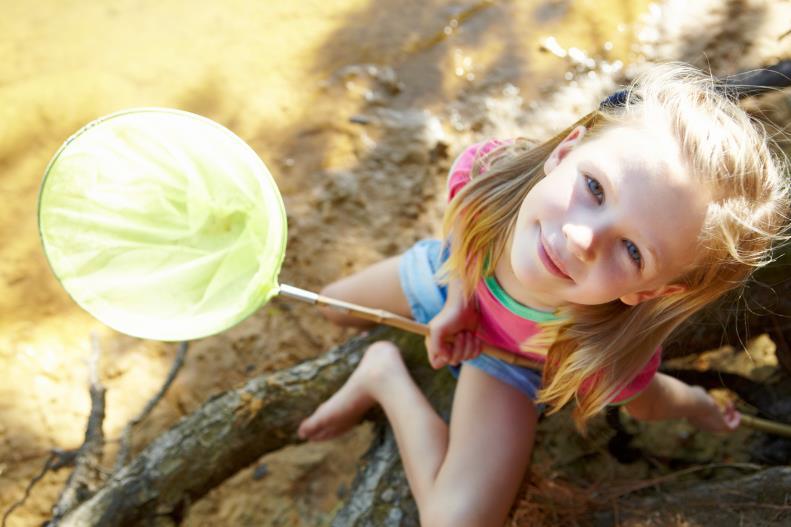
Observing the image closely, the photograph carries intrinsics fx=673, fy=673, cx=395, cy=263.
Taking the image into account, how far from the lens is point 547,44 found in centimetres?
335

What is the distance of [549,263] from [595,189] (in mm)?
178

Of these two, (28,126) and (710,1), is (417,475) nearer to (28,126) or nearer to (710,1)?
(28,126)

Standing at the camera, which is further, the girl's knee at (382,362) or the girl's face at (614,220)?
the girl's knee at (382,362)

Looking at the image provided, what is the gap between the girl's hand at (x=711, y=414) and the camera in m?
2.11

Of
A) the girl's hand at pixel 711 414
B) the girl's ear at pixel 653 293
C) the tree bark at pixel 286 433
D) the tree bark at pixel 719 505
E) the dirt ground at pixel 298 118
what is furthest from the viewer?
the dirt ground at pixel 298 118

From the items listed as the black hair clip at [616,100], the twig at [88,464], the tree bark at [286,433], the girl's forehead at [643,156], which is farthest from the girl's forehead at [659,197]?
the twig at [88,464]

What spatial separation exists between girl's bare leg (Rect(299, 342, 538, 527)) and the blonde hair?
0.50ft

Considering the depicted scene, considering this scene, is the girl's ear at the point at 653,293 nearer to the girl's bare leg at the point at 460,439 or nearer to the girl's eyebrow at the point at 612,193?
the girl's eyebrow at the point at 612,193

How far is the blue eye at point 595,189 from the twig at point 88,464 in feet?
5.22

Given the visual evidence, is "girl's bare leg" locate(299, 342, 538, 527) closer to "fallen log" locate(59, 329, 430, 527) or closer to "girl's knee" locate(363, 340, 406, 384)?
"girl's knee" locate(363, 340, 406, 384)

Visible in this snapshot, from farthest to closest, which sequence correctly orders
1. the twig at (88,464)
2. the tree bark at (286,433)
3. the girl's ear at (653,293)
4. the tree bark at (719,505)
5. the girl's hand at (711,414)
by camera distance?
the girl's hand at (711,414), the twig at (88,464), the tree bark at (286,433), the tree bark at (719,505), the girl's ear at (653,293)

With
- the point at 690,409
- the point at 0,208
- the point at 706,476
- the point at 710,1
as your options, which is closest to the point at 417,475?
the point at 690,409

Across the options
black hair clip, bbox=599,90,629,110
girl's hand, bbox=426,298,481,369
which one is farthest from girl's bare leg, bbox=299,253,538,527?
black hair clip, bbox=599,90,629,110

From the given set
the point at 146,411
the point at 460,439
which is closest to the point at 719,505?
the point at 460,439
